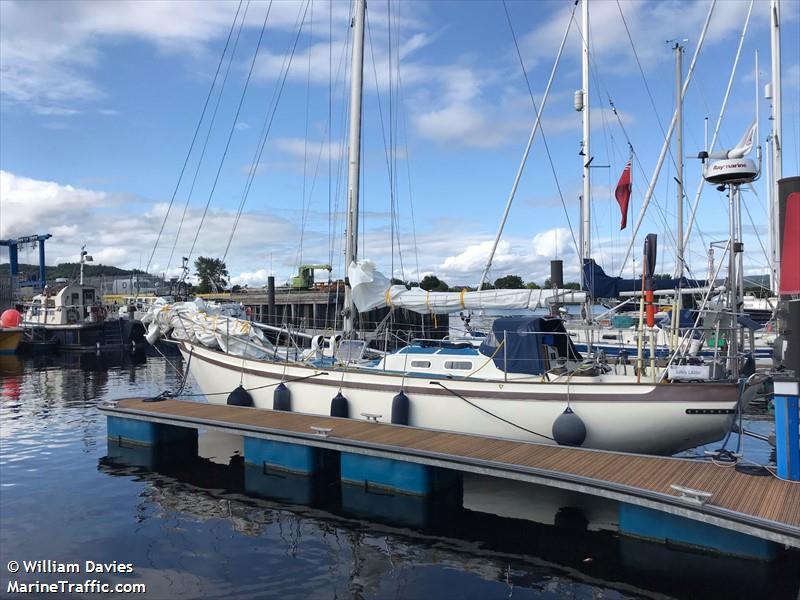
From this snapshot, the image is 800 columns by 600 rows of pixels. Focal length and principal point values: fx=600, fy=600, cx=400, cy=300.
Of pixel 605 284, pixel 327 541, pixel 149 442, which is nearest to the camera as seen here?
pixel 327 541

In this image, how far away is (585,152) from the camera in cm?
1984

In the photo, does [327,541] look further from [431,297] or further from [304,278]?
[304,278]

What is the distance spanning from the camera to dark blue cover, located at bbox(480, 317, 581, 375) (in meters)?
11.8

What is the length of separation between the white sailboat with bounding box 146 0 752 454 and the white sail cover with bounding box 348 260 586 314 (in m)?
0.03

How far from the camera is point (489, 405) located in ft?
37.7

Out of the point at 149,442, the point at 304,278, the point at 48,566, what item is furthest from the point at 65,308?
the point at 48,566

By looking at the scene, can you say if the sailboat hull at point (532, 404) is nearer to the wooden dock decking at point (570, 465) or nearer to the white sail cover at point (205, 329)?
the wooden dock decking at point (570, 465)

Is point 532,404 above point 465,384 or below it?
below

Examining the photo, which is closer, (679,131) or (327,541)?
(327,541)

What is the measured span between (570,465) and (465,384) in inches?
120

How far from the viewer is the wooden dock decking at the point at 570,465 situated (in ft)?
23.3

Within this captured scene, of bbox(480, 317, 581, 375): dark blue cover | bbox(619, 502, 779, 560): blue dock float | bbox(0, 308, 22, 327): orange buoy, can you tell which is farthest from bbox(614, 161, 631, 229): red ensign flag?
bbox(0, 308, 22, 327): orange buoy

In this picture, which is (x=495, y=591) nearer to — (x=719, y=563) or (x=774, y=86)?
(x=719, y=563)

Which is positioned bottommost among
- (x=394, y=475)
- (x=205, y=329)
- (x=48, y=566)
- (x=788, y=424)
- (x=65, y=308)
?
(x=48, y=566)
